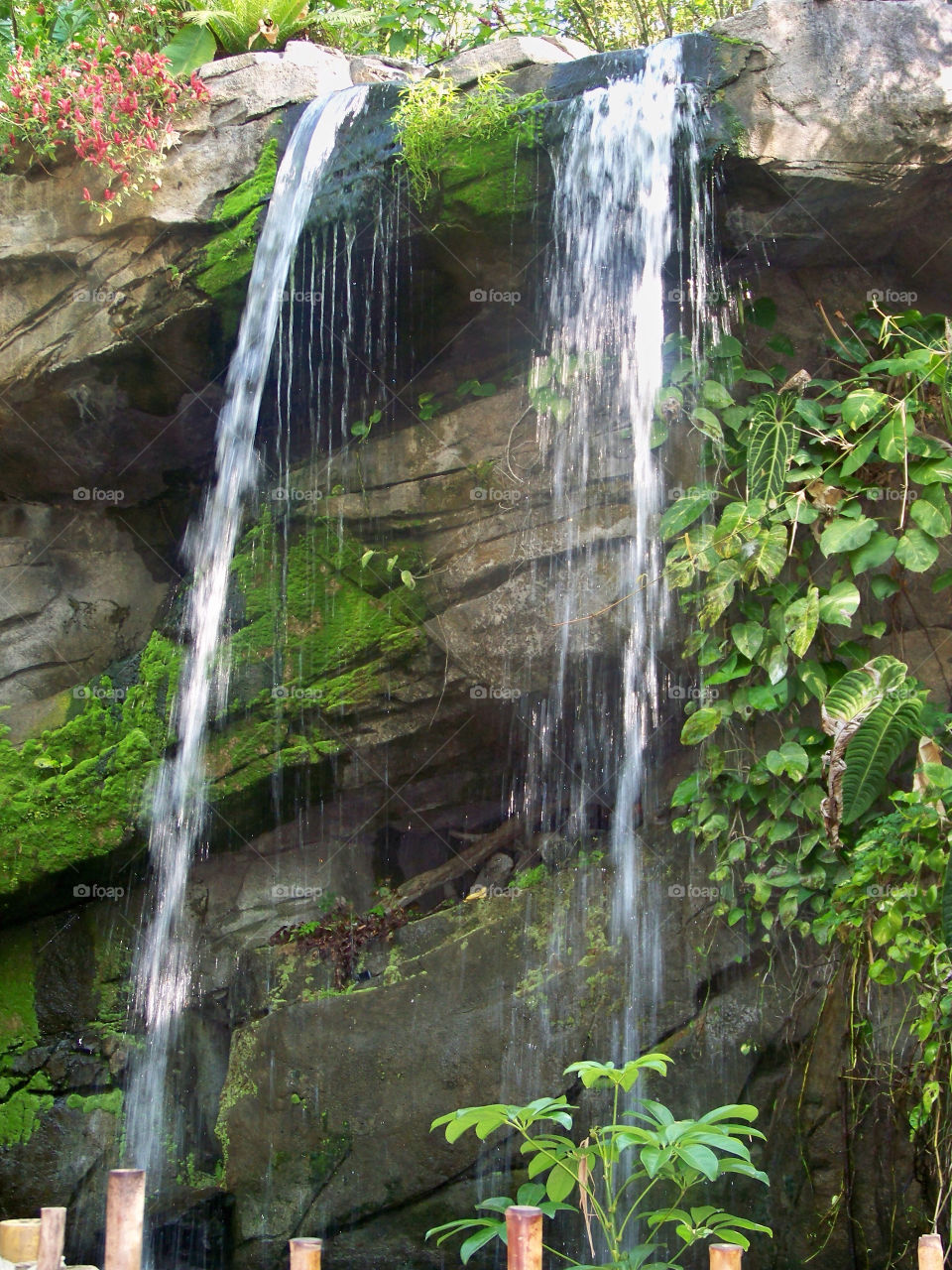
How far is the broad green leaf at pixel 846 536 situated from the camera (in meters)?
5.58

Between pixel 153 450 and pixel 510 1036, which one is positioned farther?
pixel 153 450

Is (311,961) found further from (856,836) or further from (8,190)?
(8,190)

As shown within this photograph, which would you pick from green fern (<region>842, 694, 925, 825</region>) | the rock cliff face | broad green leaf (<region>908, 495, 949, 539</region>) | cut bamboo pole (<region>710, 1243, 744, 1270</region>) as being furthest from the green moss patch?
cut bamboo pole (<region>710, 1243, 744, 1270</region>)

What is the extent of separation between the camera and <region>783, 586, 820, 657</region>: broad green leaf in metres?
5.46

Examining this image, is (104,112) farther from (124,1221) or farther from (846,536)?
(124,1221)

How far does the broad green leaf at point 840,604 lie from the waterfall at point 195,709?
3.39 meters

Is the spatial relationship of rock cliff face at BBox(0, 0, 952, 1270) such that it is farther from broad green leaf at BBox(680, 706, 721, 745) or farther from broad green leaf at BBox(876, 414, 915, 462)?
broad green leaf at BBox(876, 414, 915, 462)

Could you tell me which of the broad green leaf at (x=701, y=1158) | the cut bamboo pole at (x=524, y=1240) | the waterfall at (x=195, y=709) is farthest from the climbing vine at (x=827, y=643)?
the cut bamboo pole at (x=524, y=1240)

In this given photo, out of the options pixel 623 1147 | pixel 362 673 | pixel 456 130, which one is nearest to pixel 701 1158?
pixel 623 1147

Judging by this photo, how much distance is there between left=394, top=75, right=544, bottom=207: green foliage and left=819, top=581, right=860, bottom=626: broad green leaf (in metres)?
2.73

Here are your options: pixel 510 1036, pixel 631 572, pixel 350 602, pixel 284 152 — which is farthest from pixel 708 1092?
pixel 284 152

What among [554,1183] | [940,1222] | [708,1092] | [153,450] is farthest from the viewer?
[153,450]

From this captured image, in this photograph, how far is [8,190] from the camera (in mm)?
7215

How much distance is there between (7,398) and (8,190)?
1.27 metres
